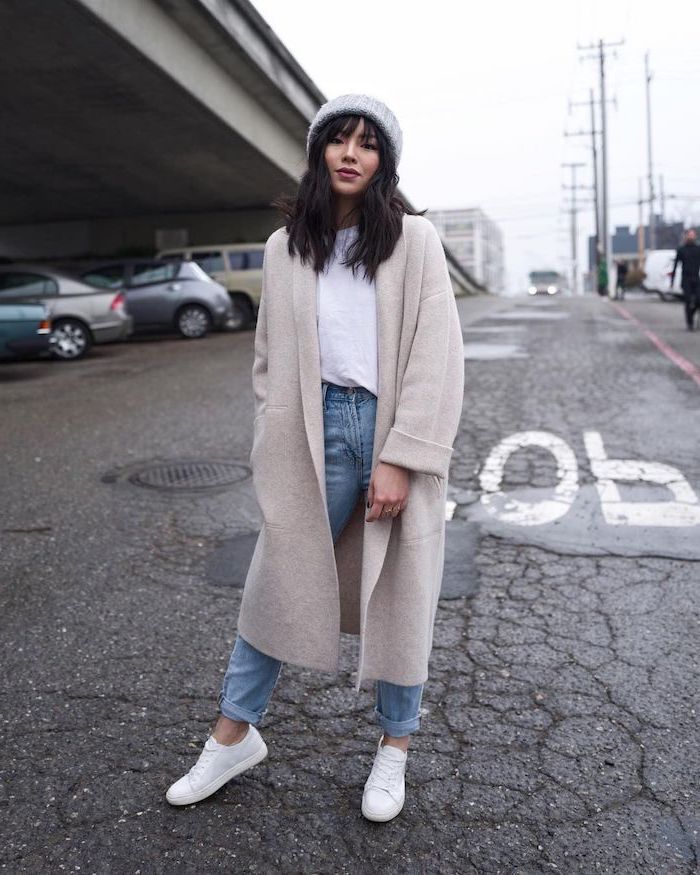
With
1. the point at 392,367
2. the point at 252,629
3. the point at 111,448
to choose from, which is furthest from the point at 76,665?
the point at 111,448

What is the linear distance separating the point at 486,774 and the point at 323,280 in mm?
1503

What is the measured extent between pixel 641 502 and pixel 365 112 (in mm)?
3602

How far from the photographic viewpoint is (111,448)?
6.99 m

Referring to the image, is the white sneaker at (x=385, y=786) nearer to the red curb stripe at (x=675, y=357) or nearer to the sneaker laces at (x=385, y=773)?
the sneaker laces at (x=385, y=773)

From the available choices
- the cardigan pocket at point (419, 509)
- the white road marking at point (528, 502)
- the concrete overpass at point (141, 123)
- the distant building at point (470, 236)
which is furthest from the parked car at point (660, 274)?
the distant building at point (470, 236)

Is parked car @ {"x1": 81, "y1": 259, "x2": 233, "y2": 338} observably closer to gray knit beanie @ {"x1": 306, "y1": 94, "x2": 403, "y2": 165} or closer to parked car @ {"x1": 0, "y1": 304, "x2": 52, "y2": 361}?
parked car @ {"x1": 0, "y1": 304, "x2": 52, "y2": 361}

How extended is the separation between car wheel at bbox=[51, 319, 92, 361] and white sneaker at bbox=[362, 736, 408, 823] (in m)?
12.6

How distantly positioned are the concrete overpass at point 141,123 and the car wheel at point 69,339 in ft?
12.8

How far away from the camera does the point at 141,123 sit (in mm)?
16797

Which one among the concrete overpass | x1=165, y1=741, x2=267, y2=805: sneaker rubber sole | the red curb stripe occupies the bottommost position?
x1=165, y1=741, x2=267, y2=805: sneaker rubber sole

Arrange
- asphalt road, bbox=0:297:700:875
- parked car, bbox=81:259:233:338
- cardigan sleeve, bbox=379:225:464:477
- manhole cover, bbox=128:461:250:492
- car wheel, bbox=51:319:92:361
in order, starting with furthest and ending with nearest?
parked car, bbox=81:259:233:338, car wheel, bbox=51:319:92:361, manhole cover, bbox=128:461:250:492, asphalt road, bbox=0:297:700:875, cardigan sleeve, bbox=379:225:464:477

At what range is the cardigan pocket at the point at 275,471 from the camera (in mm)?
2314

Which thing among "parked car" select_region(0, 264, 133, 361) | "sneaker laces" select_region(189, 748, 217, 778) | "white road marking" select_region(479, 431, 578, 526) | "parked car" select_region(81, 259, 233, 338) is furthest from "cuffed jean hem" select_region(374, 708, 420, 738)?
"parked car" select_region(81, 259, 233, 338)

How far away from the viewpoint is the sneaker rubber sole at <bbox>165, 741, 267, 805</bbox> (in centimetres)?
241
